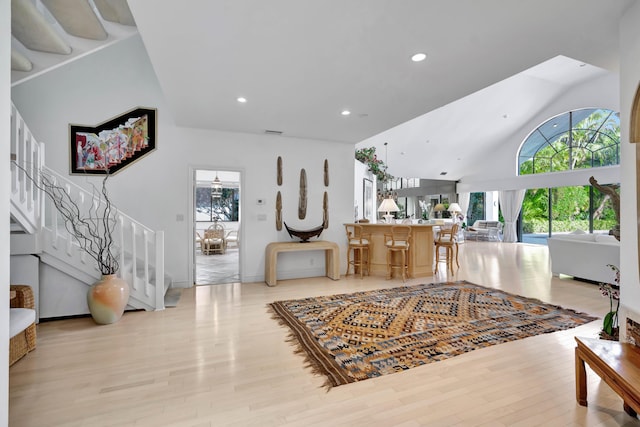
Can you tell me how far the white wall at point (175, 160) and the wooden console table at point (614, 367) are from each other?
4405 mm

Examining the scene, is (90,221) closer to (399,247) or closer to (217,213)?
(399,247)

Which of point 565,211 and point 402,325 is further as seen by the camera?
point 565,211

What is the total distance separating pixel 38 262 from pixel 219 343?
96.2 inches

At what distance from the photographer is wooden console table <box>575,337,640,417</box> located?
1556 mm

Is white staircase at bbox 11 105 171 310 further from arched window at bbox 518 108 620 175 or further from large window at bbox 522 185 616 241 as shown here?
arched window at bbox 518 108 620 175

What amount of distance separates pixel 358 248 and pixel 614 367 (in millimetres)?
4378

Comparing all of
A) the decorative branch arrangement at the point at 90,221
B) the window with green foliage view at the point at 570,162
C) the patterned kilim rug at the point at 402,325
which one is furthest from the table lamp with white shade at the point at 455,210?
the decorative branch arrangement at the point at 90,221

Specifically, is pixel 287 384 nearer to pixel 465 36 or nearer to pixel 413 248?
pixel 465 36

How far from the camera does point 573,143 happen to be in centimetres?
1022

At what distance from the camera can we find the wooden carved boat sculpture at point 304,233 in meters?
5.59

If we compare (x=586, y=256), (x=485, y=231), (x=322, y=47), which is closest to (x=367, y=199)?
(x=485, y=231)

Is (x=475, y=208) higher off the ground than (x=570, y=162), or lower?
lower

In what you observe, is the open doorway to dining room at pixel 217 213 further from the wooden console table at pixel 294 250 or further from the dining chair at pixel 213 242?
the wooden console table at pixel 294 250

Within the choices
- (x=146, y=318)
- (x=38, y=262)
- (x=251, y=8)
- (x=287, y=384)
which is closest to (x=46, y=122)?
(x=38, y=262)
